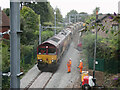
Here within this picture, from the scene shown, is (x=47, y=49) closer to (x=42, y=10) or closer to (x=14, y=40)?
(x=14, y=40)

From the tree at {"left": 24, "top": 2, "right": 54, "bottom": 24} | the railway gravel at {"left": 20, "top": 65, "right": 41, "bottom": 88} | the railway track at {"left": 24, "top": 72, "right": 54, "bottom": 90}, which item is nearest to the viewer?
the railway track at {"left": 24, "top": 72, "right": 54, "bottom": 90}

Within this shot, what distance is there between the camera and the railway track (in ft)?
34.0

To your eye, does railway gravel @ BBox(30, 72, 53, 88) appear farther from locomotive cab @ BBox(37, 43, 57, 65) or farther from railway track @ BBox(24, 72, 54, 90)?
locomotive cab @ BBox(37, 43, 57, 65)

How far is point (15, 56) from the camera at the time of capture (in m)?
2.00

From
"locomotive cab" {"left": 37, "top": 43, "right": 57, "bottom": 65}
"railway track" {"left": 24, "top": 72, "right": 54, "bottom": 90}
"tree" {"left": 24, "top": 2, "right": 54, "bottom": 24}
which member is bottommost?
"railway track" {"left": 24, "top": 72, "right": 54, "bottom": 90}

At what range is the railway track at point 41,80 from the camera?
10352 mm

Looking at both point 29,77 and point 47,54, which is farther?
point 47,54

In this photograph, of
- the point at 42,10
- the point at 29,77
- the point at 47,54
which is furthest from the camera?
the point at 42,10

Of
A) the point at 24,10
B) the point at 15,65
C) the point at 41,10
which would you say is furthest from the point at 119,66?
the point at 41,10

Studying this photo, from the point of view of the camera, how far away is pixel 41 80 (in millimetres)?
11500

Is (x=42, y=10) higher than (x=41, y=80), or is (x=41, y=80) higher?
(x=42, y=10)

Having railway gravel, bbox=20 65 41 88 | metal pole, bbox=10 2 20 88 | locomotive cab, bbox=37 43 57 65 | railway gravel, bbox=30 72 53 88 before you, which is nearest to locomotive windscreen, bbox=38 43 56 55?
locomotive cab, bbox=37 43 57 65

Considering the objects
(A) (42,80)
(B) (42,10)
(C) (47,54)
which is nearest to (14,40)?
(A) (42,80)

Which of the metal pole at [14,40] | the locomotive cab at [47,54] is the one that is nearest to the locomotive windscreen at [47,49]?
the locomotive cab at [47,54]
